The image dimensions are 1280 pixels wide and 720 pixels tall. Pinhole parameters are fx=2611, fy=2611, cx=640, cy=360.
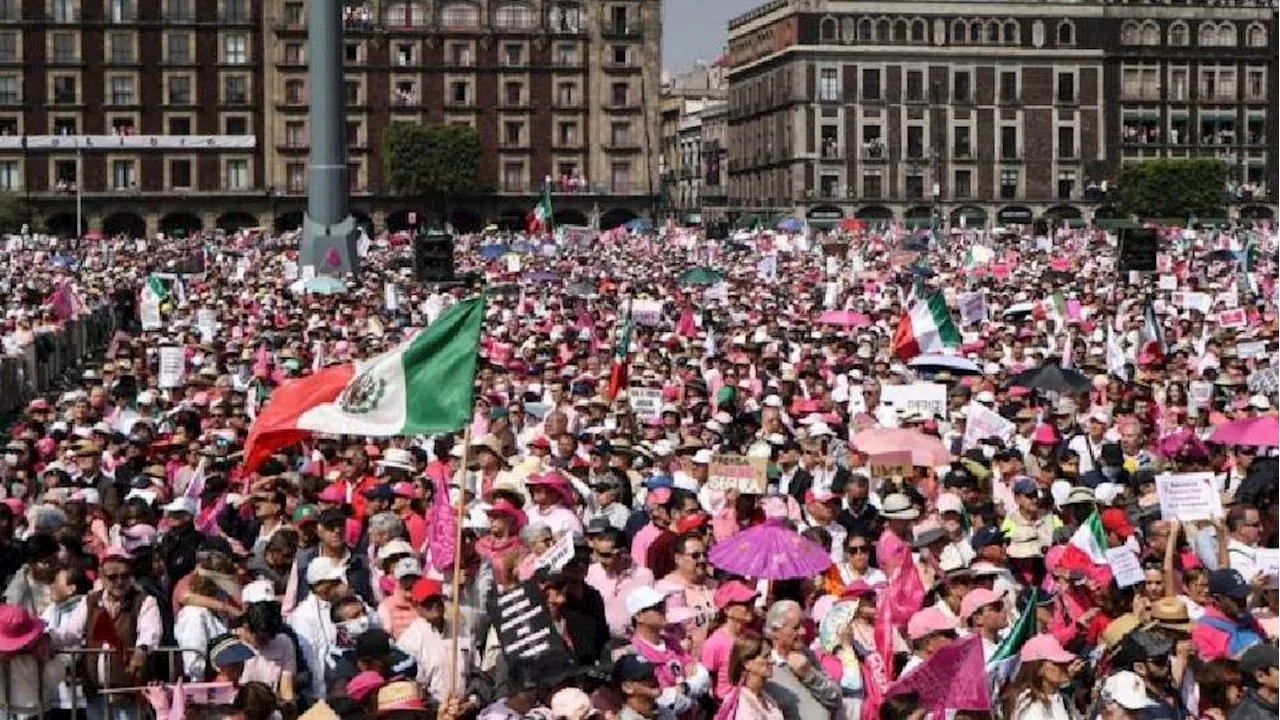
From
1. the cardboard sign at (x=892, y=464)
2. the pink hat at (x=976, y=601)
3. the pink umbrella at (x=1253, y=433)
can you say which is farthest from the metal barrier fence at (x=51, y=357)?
the pink hat at (x=976, y=601)

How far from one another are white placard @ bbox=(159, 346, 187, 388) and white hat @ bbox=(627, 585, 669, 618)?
14255 mm

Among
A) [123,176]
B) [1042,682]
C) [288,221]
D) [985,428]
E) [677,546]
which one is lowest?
[1042,682]

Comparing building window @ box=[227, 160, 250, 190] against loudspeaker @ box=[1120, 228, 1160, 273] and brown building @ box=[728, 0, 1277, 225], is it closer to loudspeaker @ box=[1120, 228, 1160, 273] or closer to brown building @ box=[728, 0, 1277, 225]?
Result: brown building @ box=[728, 0, 1277, 225]

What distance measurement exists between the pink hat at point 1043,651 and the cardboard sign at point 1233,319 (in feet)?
66.9

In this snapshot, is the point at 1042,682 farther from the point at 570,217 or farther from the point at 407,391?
the point at 570,217

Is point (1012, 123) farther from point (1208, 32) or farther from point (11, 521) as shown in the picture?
point (11, 521)

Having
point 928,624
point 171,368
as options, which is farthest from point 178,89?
point 928,624

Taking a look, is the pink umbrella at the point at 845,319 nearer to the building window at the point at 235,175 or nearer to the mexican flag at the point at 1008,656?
the mexican flag at the point at 1008,656

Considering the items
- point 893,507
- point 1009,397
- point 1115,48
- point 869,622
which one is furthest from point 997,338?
point 1115,48

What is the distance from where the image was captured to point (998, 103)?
12194 centimetres

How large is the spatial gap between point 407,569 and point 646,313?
2350 cm

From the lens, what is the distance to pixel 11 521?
14.0 meters

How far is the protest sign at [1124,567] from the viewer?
11992 millimetres

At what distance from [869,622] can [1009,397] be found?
1129 cm
